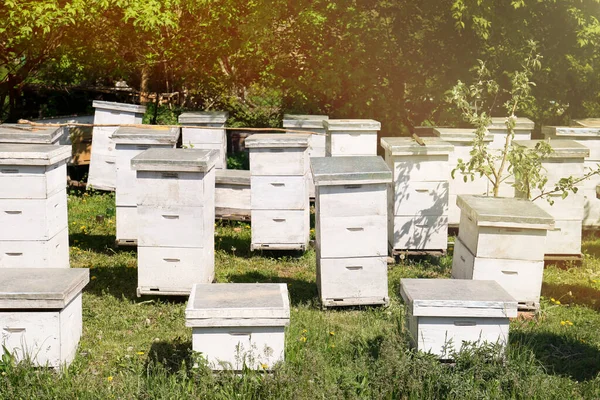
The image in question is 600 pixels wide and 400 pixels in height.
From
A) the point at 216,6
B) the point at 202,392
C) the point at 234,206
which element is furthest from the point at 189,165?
the point at 216,6

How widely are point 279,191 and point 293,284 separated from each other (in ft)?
3.67

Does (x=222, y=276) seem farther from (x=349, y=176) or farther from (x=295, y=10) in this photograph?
(x=295, y=10)

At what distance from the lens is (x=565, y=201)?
7.54 meters

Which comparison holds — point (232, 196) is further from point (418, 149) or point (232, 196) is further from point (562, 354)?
point (562, 354)

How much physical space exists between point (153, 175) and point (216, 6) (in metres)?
6.98

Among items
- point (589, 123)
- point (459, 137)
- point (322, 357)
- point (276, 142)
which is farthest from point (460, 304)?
point (589, 123)

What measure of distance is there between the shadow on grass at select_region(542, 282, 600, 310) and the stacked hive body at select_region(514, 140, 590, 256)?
0.59 meters

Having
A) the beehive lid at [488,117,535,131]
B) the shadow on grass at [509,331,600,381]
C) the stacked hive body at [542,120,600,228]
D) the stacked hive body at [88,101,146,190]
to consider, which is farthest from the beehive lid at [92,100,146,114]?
the shadow on grass at [509,331,600,381]

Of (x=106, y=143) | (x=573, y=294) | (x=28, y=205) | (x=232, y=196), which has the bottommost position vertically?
(x=573, y=294)

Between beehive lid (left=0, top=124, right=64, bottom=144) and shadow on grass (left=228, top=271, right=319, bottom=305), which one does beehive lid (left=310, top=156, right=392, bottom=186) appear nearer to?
shadow on grass (left=228, top=271, right=319, bottom=305)

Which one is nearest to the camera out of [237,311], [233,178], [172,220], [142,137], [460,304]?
[237,311]

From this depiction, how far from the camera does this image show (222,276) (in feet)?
23.9

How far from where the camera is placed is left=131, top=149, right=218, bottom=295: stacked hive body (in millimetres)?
6203

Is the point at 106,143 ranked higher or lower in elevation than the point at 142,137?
lower
